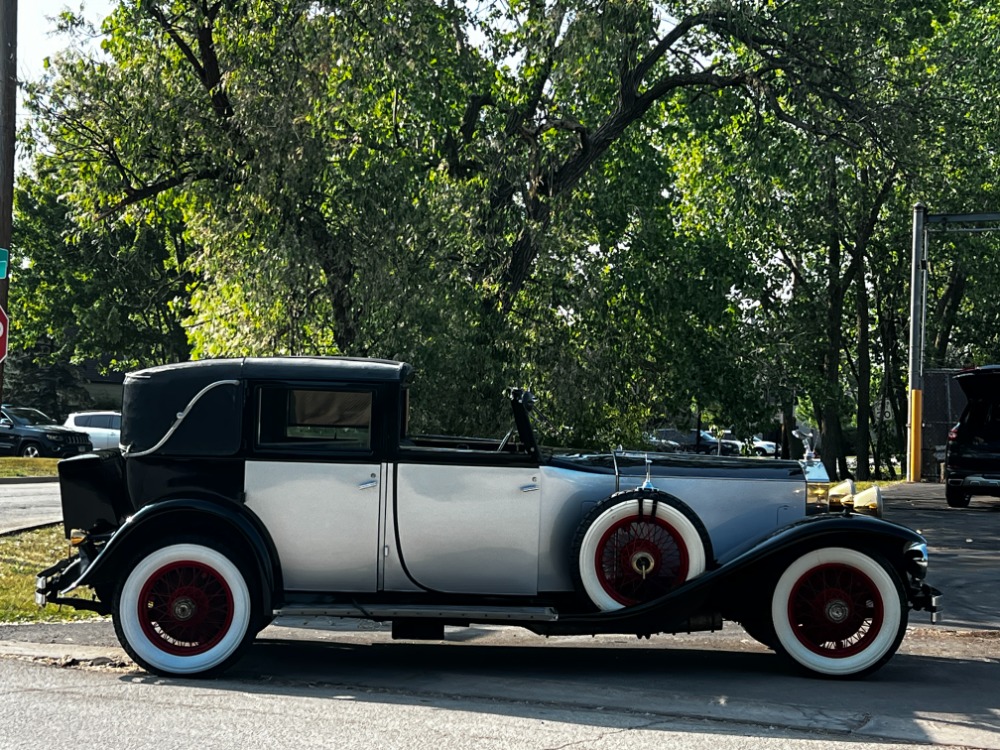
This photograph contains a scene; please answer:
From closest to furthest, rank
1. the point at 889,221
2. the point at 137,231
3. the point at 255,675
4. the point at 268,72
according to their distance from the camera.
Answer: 1. the point at 255,675
2. the point at 268,72
3. the point at 137,231
4. the point at 889,221

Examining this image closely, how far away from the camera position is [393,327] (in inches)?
579

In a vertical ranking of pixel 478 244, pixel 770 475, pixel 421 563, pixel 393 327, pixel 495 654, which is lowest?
pixel 495 654

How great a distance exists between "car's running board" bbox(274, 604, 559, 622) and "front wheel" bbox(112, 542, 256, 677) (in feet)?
0.94

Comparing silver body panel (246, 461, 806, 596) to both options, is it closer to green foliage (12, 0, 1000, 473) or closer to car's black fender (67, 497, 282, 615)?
car's black fender (67, 497, 282, 615)

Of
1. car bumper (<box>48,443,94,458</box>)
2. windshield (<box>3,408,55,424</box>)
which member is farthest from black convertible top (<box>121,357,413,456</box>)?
windshield (<box>3,408,55,424</box>)

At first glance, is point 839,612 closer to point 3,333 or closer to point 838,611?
point 838,611

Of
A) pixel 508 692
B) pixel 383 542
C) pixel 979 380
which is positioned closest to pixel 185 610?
pixel 383 542

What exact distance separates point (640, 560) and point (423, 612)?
1300mm

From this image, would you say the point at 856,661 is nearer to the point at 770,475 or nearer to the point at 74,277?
the point at 770,475

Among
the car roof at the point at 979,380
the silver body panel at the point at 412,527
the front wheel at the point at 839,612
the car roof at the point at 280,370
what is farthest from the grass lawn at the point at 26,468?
the front wheel at the point at 839,612

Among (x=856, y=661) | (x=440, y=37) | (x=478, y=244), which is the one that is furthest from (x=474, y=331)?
(x=856, y=661)

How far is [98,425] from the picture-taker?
36844 mm

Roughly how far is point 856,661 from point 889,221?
3156 centimetres

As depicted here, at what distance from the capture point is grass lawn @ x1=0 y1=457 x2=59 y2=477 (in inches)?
992
